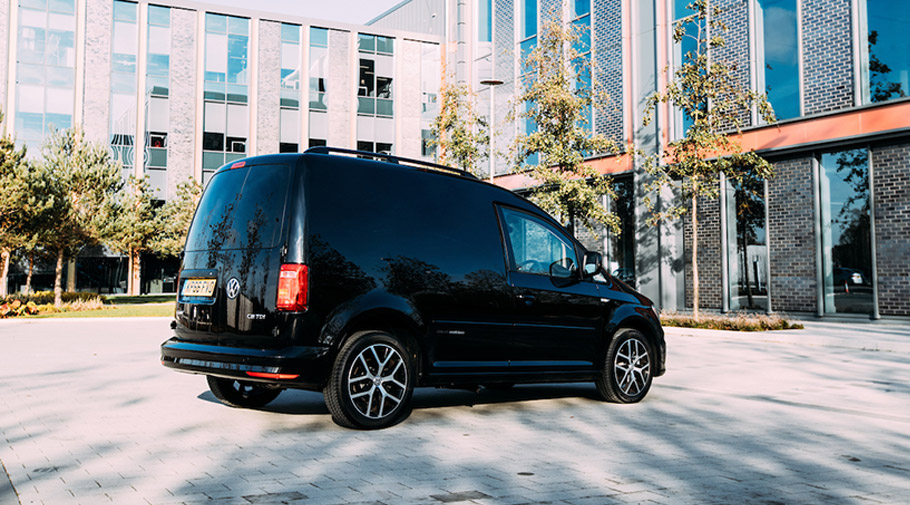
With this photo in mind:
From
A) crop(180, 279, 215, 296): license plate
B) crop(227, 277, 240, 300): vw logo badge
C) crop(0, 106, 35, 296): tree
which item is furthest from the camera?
crop(0, 106, 35, 296): tree

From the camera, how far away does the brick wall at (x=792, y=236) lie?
18.0 m

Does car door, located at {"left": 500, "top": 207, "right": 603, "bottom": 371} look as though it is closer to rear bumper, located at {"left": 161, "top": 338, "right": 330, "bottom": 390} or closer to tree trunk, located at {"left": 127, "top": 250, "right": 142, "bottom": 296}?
rear bumper, located at {"left": 161, "top": 338, "right": 330, "bottom": 390}

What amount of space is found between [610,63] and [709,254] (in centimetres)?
719

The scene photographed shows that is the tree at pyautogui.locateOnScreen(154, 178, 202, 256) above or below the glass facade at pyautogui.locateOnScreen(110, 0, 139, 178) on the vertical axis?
below

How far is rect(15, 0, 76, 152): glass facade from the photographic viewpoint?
35812mm

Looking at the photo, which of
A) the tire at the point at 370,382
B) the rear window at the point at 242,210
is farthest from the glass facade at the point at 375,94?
the tire at the point at 370,382

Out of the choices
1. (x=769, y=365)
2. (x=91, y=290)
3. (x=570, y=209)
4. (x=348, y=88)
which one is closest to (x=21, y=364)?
(x=769, y=365)

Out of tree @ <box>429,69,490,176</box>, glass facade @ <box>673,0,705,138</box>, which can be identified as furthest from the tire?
tree @ <box>429,69,490,176</box>

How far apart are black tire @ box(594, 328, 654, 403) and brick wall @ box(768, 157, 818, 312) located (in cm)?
1220

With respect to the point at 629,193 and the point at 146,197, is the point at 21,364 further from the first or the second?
the point at 146,197

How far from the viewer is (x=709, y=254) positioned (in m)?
20.7

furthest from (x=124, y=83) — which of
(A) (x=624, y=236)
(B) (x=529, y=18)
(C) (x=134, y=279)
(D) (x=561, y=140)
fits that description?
(A) (x=624, y=236)

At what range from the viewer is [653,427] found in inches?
241

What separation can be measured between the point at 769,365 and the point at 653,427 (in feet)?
18.3
